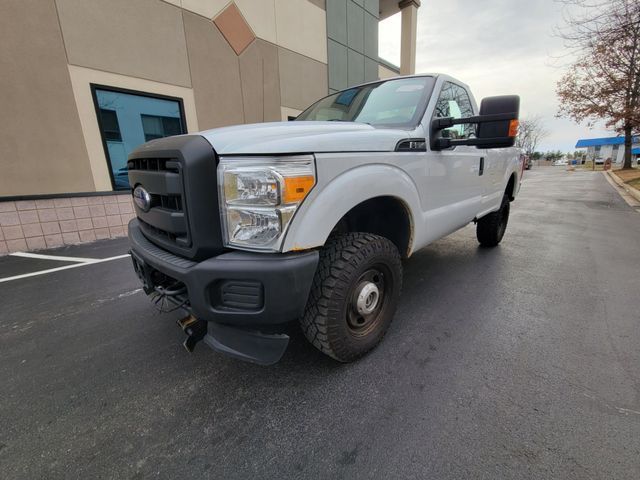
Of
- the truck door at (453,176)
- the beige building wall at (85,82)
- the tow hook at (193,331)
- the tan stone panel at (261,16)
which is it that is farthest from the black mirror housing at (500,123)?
the tan stone panel at (261,16)

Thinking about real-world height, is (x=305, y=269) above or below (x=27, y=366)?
above

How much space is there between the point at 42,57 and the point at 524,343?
7.76 meters

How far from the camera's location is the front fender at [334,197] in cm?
150

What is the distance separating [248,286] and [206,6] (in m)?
8.22

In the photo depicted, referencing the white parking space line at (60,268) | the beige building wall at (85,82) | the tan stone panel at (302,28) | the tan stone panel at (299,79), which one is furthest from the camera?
the tan stone panel at (299,79)

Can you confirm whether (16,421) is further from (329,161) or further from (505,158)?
(505,158)

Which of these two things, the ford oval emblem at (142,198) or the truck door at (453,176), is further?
the truck door at (453,176)

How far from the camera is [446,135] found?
2566mm

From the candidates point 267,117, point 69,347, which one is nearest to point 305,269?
point 69,347

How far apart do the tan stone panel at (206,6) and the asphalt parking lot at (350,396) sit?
6.80 m

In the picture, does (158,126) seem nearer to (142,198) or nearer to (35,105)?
(35,105)

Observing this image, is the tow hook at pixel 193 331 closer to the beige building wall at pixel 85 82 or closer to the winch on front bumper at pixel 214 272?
the winch on front bumper at pixel 214 272

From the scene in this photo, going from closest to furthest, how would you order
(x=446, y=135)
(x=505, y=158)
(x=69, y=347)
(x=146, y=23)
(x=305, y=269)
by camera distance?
1. (x=305, y=269)
2. (x=69, y=347)
3. (x=446, y=135)
4. (x=505, y=158)
5. (x=146, y=23)

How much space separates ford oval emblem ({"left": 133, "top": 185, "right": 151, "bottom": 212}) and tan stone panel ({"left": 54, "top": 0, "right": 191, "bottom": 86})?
5379 millimetres
